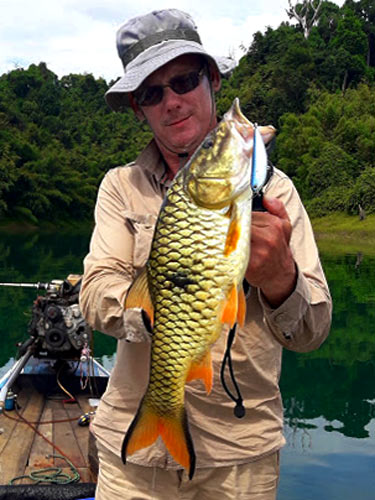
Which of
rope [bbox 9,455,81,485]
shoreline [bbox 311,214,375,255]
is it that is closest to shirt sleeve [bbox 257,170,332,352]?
rope [bbox 9,455,81,485]

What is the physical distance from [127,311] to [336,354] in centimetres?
1175

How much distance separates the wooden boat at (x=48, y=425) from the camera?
393cm

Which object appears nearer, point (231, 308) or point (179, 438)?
point (231, 308)

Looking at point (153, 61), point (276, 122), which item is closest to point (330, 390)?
point (153, 61)

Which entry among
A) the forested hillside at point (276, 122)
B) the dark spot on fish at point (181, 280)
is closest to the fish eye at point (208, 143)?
the dark spot on fish at point (181, 280)

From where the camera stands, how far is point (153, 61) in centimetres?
197

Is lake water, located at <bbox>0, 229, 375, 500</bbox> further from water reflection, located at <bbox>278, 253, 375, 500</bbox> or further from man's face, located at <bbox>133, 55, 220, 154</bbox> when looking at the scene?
man's face, located at <bbox>133, 55, 220, 154</bbox>

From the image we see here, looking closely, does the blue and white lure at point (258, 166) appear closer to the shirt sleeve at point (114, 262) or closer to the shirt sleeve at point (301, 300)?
the shirt sleeve at point (301, 300)

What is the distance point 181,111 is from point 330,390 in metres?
9.32

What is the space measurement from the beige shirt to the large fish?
0.58 feet

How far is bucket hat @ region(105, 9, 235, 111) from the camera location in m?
1.98

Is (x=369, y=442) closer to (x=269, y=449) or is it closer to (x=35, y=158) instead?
(x=269, y=449)

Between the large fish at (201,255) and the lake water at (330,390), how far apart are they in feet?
17.2

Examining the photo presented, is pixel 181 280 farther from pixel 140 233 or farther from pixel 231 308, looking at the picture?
pixel 140 233
